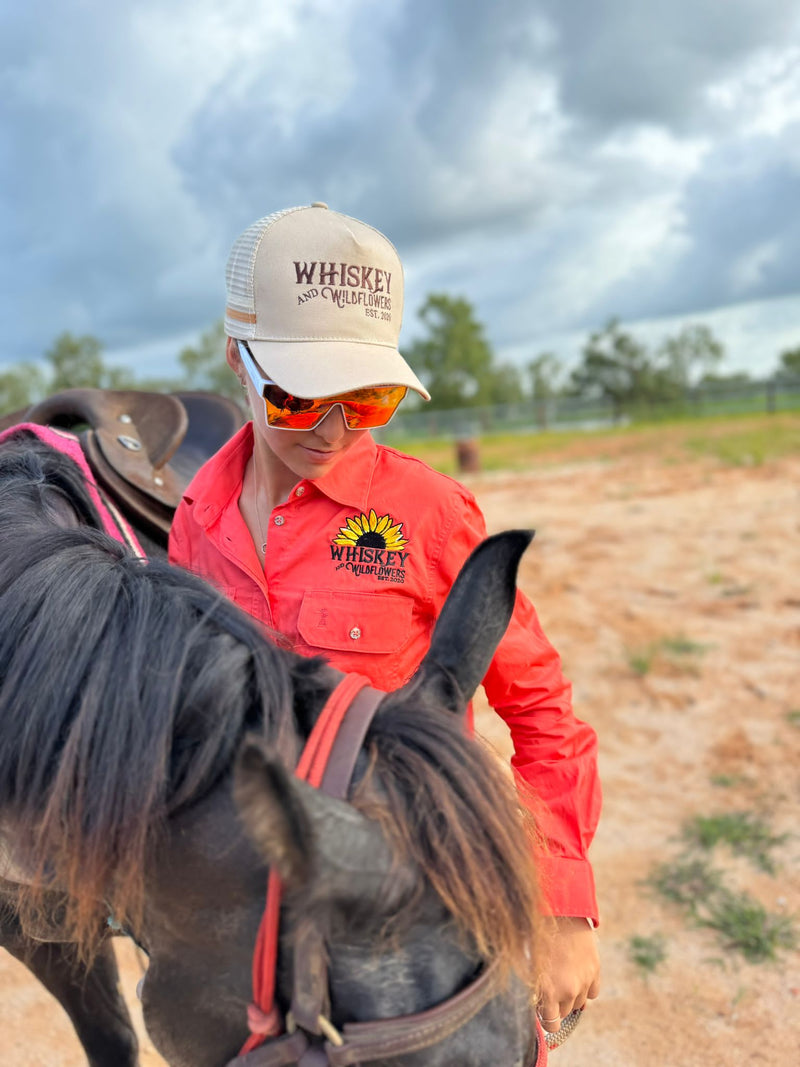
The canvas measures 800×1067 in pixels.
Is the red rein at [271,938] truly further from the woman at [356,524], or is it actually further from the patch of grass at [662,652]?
the patch of grass at [662,652]

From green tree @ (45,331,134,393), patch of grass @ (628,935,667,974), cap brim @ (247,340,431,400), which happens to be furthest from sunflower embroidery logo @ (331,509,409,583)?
green tree @ (45,331,134,393)

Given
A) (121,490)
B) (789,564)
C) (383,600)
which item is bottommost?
(789,564)

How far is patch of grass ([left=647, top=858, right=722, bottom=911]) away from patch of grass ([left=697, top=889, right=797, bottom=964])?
0.04 meters

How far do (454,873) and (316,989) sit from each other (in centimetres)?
18

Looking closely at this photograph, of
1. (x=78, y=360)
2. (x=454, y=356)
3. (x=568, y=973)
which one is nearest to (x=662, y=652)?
(x=568, y=973)

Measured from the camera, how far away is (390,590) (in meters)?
1.37

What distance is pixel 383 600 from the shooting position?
1360 mm

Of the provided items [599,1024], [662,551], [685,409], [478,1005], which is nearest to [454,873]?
[478,1005]

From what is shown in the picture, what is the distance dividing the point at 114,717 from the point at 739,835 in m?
2.71

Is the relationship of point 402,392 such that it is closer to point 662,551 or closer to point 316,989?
point 316,989

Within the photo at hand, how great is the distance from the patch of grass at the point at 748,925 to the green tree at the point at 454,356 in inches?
1385

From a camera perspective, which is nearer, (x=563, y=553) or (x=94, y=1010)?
(x=94, y=1010)

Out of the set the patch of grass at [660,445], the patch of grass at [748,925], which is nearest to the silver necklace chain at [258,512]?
the patch of grass at [748,925]

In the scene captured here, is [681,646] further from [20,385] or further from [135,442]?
[20,385]
